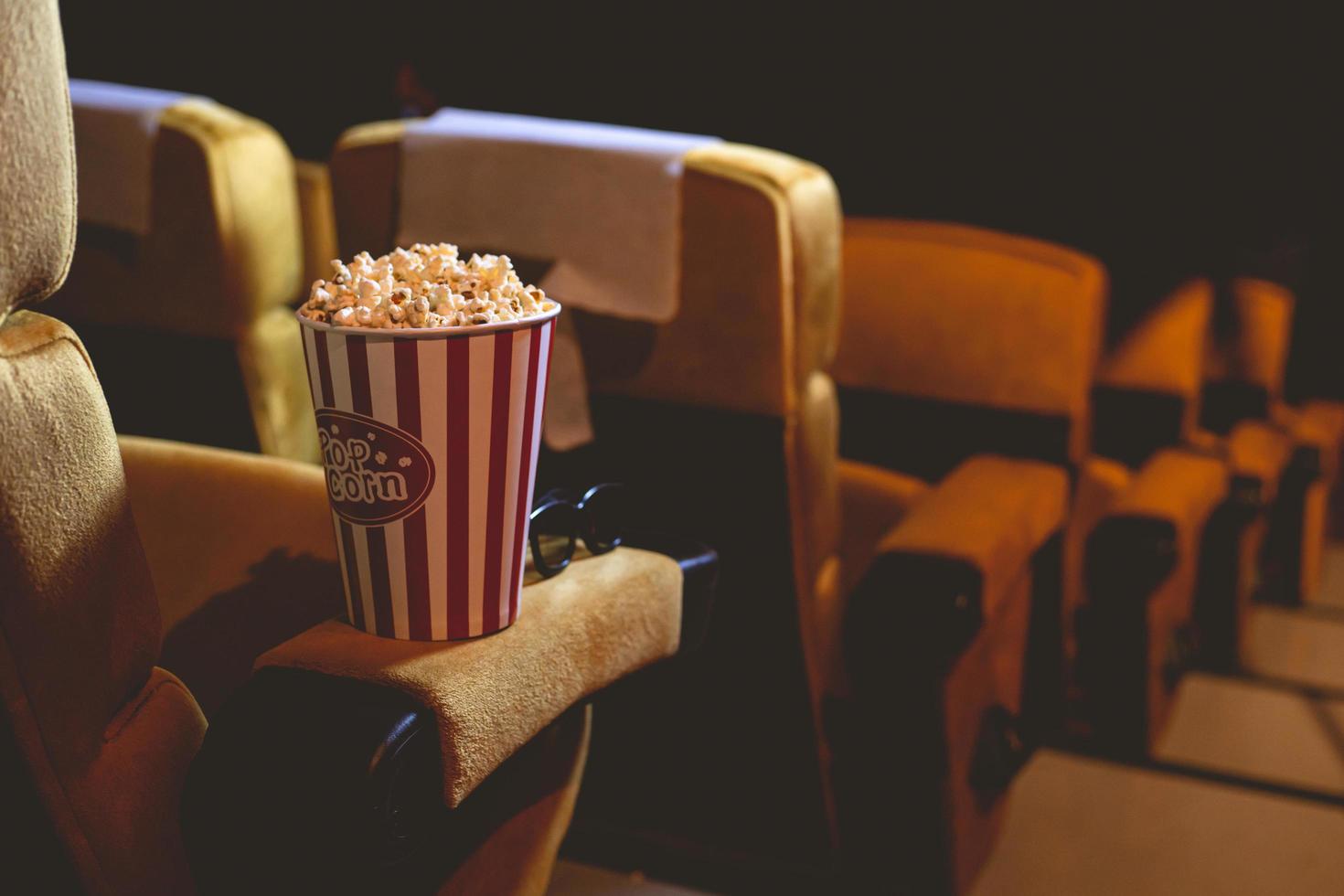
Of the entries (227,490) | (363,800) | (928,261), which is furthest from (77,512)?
(928,261)

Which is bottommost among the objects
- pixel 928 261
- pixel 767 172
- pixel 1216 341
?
pixel 1216 341

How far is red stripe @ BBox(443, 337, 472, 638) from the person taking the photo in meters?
0.70

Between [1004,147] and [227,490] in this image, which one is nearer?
[227,490]

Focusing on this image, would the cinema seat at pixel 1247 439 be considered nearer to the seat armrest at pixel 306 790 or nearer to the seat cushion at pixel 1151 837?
the seat cushion at pixel 1151 837

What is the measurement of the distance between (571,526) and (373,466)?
21 centimetres

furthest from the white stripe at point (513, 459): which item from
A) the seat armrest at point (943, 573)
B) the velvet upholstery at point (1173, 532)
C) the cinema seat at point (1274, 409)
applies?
the cinema seat at point (1274, 409)

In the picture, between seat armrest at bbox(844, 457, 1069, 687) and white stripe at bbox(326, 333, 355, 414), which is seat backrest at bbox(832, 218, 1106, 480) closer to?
seat armrest at bbox(844, 457, 1069, 687)

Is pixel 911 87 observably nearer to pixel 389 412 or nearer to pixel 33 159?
pixel 389 412

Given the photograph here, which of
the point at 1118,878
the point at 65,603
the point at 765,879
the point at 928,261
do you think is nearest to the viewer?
the point at 65,603

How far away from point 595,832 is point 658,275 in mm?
781

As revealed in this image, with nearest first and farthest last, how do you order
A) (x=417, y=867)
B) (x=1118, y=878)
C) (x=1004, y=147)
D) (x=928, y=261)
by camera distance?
(x=417, y=867) → (x=1118, y=878) → (x=928, y=261) → (x=1004, y=147)

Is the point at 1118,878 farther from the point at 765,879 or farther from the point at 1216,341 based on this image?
the point at 1216,341

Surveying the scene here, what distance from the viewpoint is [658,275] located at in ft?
4.03

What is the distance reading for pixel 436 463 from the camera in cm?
71
